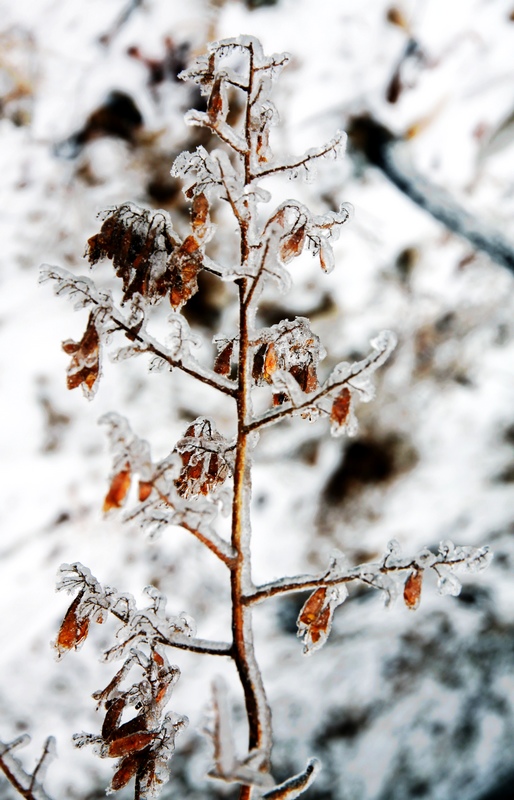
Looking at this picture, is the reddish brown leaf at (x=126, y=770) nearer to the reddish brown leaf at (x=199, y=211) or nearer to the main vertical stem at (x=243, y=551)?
the main vertical stem at (x=243, y=551)

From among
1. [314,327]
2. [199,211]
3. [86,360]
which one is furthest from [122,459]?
[314,327]

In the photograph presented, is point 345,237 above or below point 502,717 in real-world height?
above

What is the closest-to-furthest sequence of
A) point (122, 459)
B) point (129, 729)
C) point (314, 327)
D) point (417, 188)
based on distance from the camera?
point (122, 459) → point (129, 729) → point (417, 188) → point (314, 327)

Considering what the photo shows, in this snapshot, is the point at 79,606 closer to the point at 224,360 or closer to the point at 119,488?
the point at 119,488

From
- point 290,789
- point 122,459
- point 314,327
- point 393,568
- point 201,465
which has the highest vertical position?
point 314,327

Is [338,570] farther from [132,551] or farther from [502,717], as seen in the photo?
[132,551]

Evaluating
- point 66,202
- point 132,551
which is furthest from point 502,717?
point 66,202

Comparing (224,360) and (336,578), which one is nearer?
(336,578)
